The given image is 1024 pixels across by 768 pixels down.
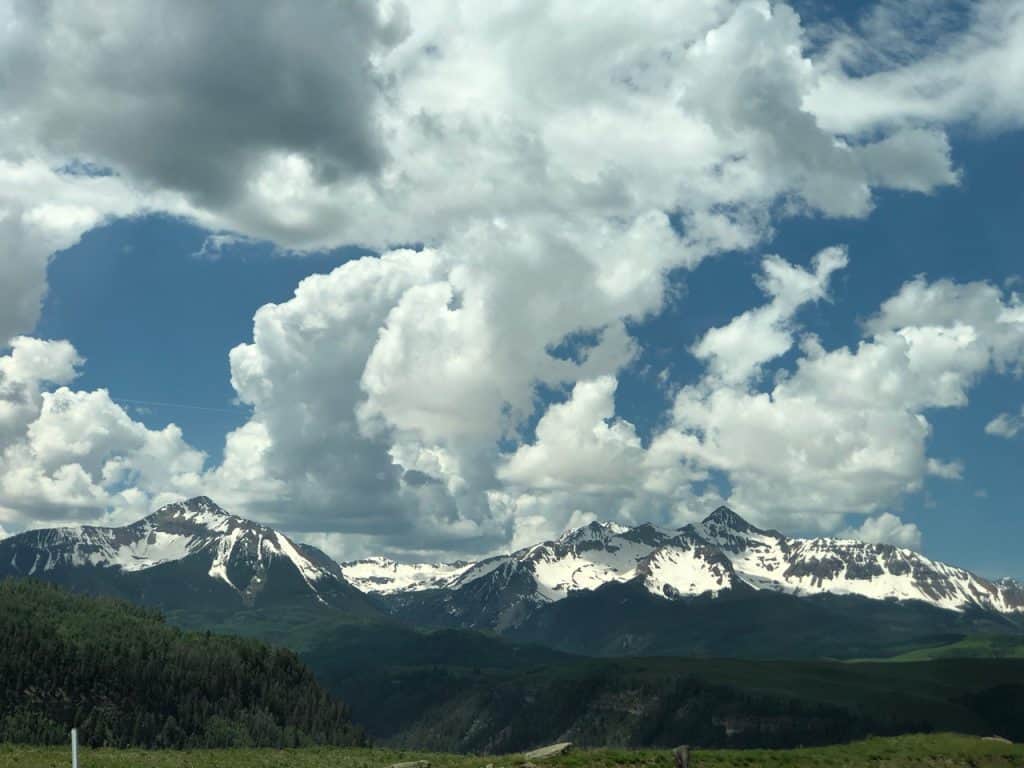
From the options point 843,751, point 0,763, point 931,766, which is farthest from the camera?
point 0,763

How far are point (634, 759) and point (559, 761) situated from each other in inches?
238

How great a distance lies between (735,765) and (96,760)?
7031cm

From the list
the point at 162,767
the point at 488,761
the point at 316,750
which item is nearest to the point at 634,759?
the point at 488,761

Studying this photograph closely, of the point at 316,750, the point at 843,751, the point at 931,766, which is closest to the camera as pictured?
the point at 931,766

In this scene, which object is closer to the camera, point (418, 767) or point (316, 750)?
point (418, 767)

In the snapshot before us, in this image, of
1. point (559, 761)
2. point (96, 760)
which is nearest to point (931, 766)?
point (559, 761)

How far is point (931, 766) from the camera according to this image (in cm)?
8431

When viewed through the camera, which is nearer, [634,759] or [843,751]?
[634,759]

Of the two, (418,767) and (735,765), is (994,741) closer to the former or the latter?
(735,765)

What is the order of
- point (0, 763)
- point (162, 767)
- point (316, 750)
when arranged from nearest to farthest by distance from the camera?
1. point (162, 767)
2. point (0, 763)
3. point (316, 750)

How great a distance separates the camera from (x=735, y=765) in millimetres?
81375

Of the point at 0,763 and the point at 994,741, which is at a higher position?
the point at 994,741

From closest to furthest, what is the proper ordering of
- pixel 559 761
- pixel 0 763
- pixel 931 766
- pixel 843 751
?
pixel 559 761 → pixel 931 766 → pixel 843 751 → pixel 0 763

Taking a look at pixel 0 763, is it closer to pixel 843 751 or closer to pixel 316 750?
pixel 316 750
